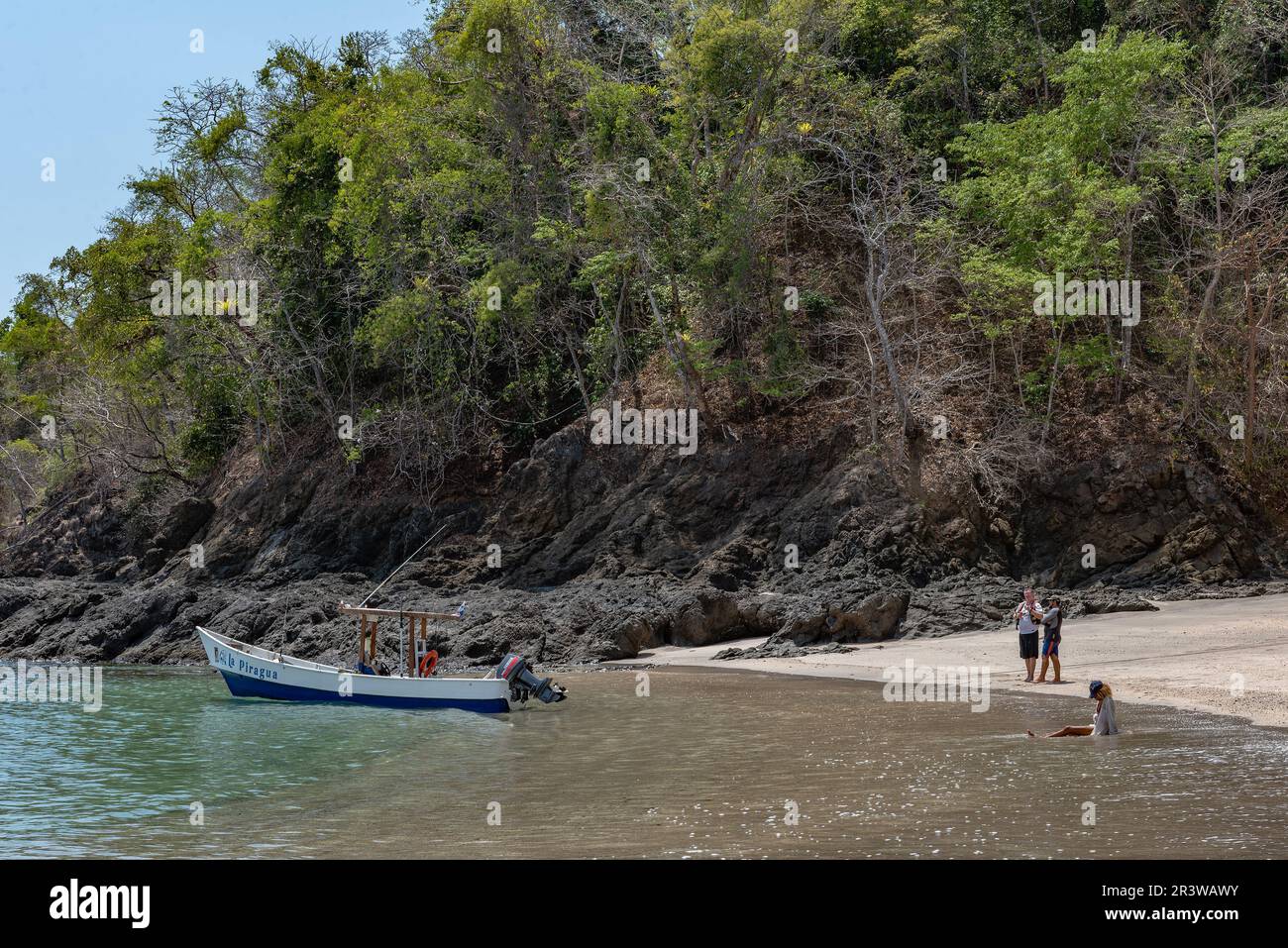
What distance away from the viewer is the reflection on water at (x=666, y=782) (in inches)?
372

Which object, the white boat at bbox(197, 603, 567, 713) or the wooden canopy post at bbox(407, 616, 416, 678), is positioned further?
the wooden canopy post at bbox(407, 616, 416, 678)

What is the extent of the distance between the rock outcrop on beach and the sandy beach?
1070 mm

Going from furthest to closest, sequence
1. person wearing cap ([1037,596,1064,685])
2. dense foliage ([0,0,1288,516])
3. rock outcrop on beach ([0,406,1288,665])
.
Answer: dense foliage ([0,0,1288,516]) < rock outcrop on beach ([0,406,1288,665]) < person wearing cap ([1037,596,1064,685])

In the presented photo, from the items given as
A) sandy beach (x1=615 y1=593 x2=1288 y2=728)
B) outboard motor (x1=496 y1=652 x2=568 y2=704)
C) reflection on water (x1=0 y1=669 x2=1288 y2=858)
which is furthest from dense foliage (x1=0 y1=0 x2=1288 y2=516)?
reflection on water (x1=0 y1=669 x2=1288 y2=858)

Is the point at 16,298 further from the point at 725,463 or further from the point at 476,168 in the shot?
the point at 725,463

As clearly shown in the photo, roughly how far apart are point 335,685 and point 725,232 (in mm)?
16521

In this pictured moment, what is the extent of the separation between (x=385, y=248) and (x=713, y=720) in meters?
23.7

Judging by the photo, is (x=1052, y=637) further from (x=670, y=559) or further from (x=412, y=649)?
(x=670, y=559)

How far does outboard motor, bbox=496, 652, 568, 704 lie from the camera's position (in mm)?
18969

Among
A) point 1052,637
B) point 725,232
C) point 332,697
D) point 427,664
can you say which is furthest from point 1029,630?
point 725,232

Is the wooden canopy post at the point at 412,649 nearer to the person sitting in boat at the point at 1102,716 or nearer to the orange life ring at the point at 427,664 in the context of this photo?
the orange life ring at the point at 427,664

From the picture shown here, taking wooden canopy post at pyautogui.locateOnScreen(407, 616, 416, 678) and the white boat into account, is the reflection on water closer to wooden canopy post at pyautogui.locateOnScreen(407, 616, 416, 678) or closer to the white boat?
the white boat

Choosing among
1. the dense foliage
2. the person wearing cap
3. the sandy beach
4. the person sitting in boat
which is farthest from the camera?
the dense foliage
